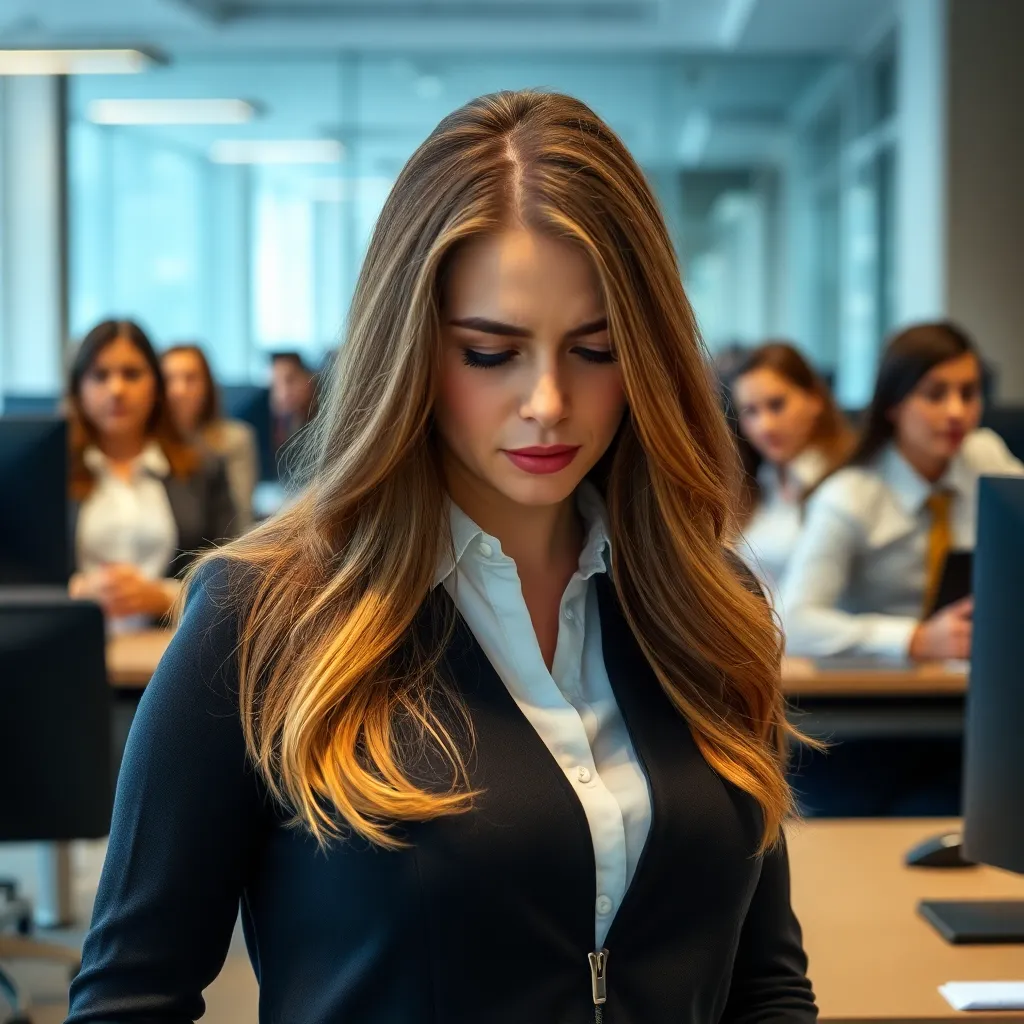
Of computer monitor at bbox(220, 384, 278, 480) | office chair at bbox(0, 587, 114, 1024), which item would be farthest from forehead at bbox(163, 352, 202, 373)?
office chair at bbox(0, 587, 114, 1024)

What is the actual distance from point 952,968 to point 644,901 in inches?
24.1

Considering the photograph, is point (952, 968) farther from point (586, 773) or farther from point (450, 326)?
point (450, 326)

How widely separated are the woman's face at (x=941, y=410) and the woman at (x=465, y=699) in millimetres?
2106

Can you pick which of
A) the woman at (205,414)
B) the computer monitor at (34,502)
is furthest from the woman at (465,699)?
the woman at (205,414)

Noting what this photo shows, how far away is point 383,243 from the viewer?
1.17 meters

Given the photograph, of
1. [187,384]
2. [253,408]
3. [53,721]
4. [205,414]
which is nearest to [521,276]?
[53,721]

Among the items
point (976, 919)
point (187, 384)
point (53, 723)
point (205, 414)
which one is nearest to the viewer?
point (976, 919)

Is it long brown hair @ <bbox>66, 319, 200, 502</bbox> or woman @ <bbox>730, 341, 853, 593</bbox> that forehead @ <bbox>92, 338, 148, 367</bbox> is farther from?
woman @ <bbox>730, 341, 853, 593</bbox>

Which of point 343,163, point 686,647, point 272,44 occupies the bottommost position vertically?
point 686,647

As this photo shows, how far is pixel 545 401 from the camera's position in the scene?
1126 mm

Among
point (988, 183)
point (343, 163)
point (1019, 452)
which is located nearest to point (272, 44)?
point (343, 163)

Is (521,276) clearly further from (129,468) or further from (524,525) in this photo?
(129,468)

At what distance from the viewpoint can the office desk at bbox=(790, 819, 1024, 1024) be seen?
1.48 m

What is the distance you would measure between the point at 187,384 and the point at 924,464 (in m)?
3.01
